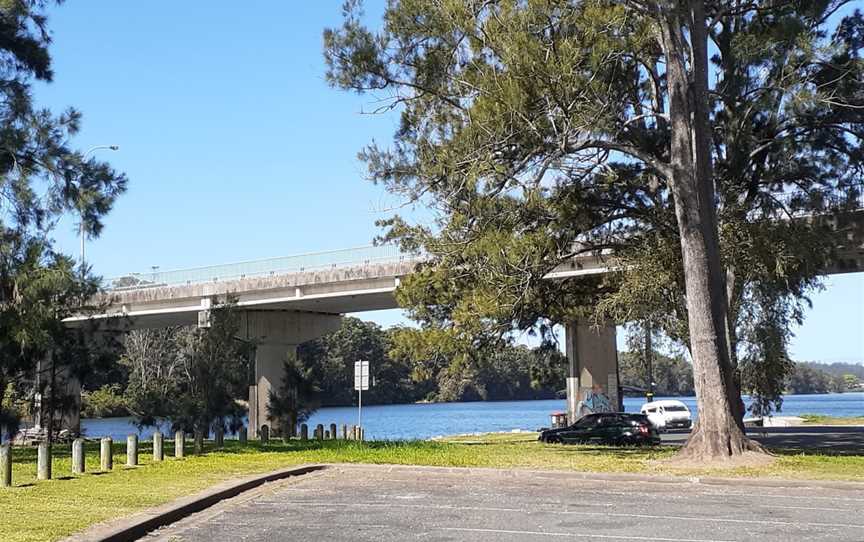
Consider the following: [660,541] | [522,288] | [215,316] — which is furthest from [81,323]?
[660,541]

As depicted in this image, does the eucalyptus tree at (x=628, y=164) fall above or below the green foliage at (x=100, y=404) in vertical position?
above

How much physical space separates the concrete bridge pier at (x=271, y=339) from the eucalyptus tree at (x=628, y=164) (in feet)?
87.2

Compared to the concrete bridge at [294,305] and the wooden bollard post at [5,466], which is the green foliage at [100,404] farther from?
the wooden bollard post at [5,466]

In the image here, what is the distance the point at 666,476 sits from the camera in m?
16.9

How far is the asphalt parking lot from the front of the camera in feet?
34.4

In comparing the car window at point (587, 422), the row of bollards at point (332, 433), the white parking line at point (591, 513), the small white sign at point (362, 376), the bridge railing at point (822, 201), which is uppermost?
the bridge railing at point (822, 201)

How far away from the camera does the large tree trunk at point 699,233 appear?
810 inches

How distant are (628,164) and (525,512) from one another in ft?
A: 48.7

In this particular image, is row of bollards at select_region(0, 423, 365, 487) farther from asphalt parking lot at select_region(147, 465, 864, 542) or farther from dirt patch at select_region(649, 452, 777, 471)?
dirt patch at select_region(649, 452, 777, 471)

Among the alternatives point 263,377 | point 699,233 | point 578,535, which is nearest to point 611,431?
point 699,233

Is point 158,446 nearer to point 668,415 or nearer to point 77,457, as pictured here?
point 77,457

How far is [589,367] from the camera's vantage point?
45.3 m

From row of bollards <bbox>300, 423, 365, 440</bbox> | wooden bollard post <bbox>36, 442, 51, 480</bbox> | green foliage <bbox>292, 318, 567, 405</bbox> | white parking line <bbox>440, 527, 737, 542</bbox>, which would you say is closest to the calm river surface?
green foliage <bbox>292, 318, 567, 405</bbox>

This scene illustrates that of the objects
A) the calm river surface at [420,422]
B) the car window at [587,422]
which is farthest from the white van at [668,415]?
the car window at [587,422]
